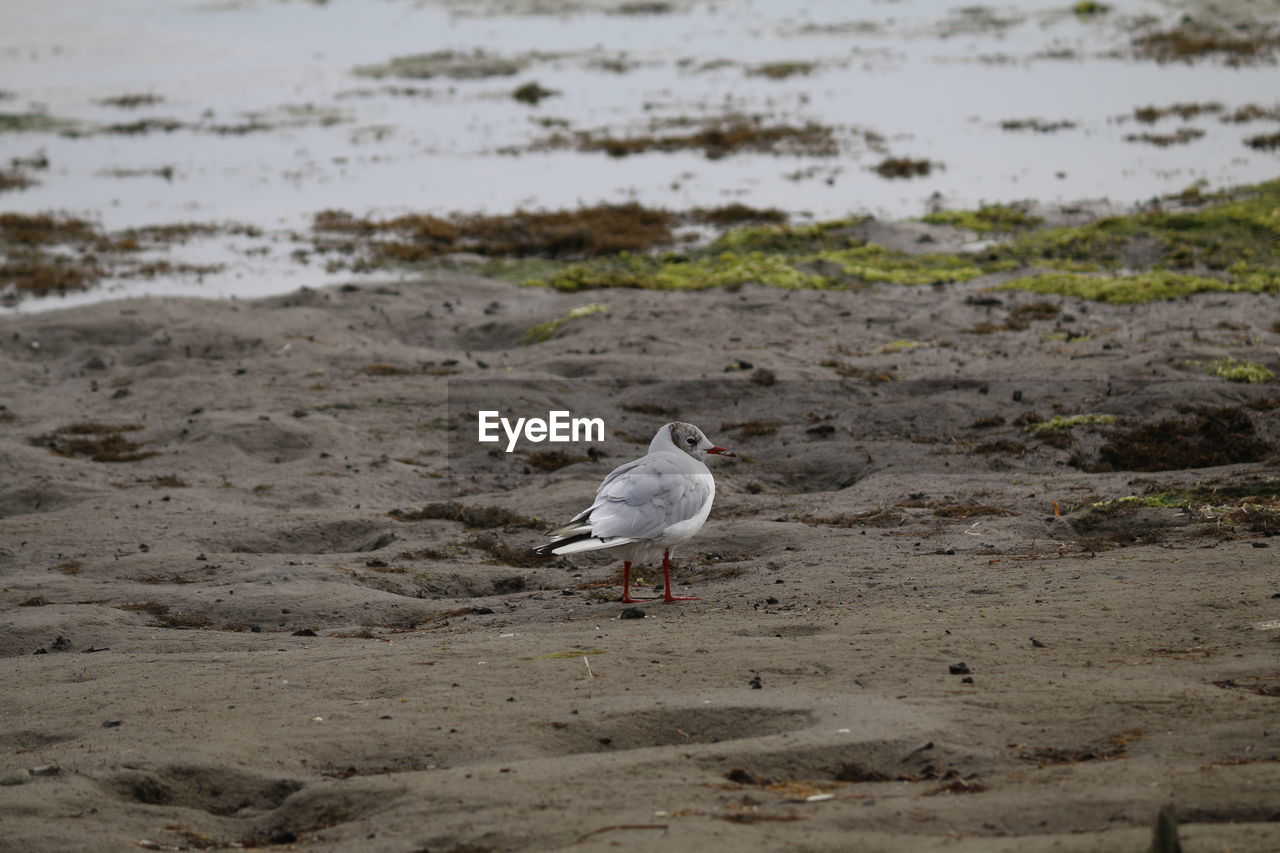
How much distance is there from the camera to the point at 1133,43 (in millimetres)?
38500

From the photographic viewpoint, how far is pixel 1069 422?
1117cm

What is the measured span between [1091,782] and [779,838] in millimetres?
1167

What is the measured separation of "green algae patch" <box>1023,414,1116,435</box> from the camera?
11.1 meters

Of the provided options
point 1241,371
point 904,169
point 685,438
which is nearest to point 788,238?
point 904,169

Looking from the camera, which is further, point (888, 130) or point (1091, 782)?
point (888, 130)

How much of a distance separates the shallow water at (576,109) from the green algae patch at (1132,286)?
6201 millimetres

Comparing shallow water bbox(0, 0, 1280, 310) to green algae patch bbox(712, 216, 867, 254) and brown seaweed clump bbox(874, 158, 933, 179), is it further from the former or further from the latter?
green algae patch bbox(712, 216, 867, 254)

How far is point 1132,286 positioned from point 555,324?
7.10 meters

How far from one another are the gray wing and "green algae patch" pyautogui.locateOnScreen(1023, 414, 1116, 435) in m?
4.23

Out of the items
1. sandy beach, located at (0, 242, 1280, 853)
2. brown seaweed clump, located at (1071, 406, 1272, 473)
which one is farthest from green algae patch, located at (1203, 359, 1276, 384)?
brown seaweed clump, located at (1071, 406, 1272, 473)

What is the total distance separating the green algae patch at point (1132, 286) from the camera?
1566 cm

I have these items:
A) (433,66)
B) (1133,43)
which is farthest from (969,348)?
(433,66)

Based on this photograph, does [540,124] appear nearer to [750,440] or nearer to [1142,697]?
[750,440]

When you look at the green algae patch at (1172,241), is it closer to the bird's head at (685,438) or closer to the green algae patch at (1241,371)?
the green algae patch at (1241,371)
